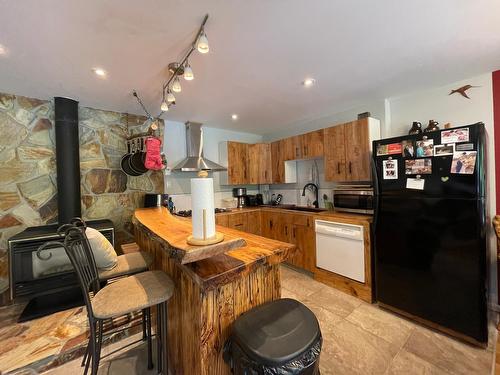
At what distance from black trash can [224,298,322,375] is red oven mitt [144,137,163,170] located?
7.53 ft

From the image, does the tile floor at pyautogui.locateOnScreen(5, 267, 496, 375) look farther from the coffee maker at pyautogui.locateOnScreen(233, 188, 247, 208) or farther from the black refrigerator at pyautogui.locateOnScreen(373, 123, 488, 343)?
the coffee maker at pyautogui.locateOnScreen(233, 188, 247, 208)

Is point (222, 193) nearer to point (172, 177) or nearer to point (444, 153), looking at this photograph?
point (172, 177)

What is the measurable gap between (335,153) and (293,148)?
81 centimetres

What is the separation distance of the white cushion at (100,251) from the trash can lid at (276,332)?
1.15m

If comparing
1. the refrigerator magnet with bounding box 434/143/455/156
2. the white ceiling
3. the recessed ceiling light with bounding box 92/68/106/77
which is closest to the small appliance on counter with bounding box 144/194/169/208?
the white ceiling

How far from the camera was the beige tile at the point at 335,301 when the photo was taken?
2311 millimetres

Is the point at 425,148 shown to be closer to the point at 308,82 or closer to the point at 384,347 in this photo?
the point at 308,82

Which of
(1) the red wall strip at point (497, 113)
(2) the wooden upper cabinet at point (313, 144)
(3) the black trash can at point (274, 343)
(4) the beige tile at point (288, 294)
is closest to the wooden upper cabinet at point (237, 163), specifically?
(2) the wooden upper cabinet at point (313, 144)

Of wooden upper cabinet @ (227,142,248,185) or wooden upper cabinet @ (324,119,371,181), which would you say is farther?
wooden upper cabinet @ (227,142,248,185)

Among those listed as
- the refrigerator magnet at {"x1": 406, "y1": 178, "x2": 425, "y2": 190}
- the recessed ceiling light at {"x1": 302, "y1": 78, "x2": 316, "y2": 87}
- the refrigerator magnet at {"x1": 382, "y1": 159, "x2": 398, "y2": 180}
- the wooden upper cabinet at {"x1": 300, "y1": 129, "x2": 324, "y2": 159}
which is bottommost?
the refrigerator magnet at {"x1": 406, "y1": 178, "x2": 425, "y2": 190}

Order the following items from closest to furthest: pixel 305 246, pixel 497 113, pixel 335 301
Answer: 1. pixel 497 113
2. pixel 335 301
3. pixel 305 246

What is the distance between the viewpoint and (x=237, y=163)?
13.2 ft

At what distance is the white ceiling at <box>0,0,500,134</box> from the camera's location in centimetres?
130

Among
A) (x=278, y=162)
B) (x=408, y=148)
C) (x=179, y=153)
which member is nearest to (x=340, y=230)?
(x=408, y=148)
